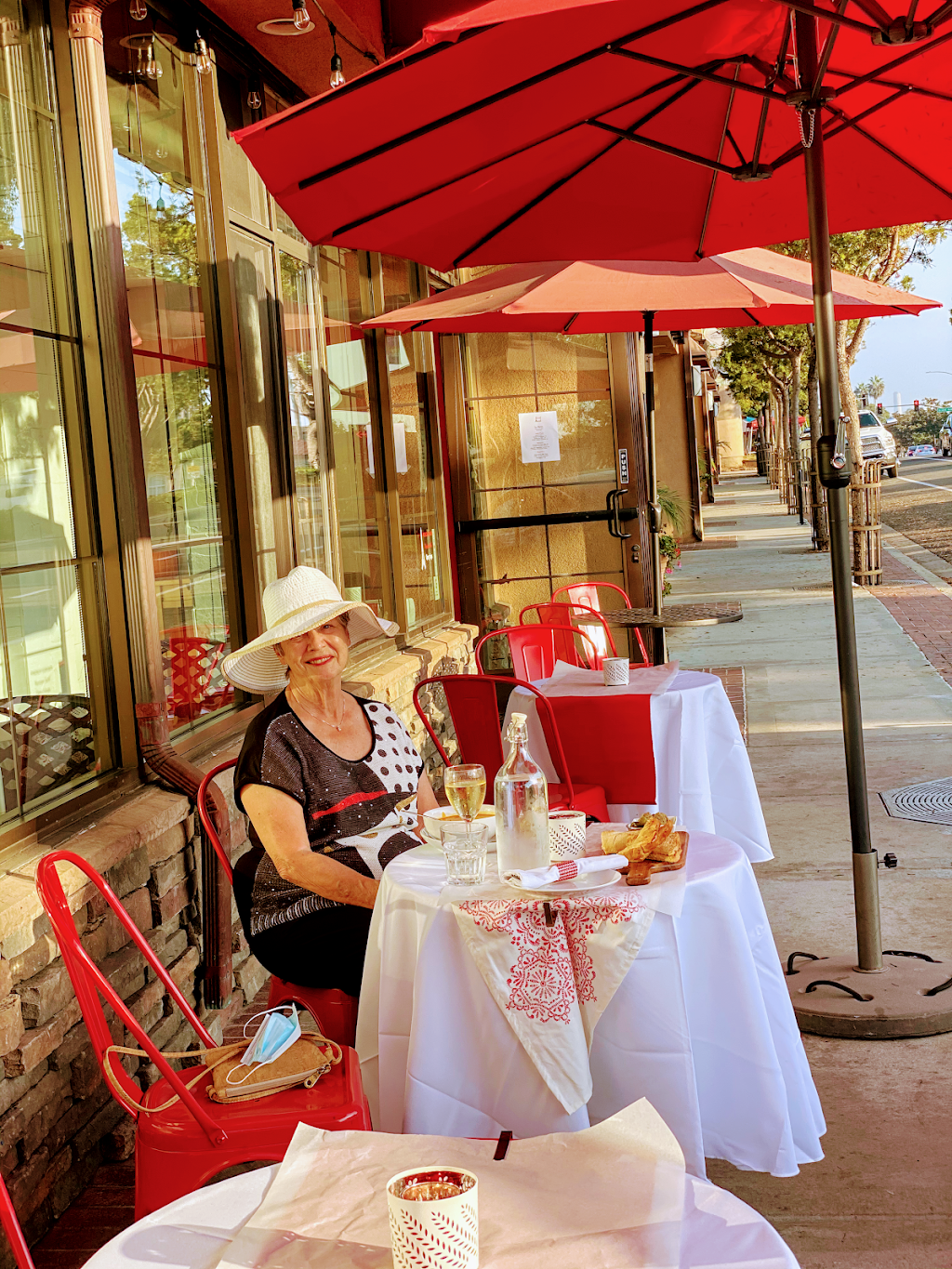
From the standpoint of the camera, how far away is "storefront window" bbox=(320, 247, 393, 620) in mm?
6199

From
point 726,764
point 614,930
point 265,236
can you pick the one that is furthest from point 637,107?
point 614,930

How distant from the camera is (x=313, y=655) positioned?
332 centimetres

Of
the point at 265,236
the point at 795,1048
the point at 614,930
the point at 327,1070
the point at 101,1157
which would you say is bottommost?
the point at 101,1157

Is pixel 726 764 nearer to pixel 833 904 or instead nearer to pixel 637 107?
pixel 833 904

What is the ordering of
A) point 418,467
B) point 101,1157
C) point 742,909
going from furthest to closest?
1. point 418,467
2. point 101,1157
3. point 742,909

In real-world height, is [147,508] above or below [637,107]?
below

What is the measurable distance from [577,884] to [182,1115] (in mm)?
845

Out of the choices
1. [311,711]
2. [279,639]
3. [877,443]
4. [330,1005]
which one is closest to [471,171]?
[279,639]

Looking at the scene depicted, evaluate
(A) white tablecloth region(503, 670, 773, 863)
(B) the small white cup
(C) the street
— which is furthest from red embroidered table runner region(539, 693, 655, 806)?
(C) the street

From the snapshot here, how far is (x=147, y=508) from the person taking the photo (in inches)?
156

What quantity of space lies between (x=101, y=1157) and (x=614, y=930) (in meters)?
1.68

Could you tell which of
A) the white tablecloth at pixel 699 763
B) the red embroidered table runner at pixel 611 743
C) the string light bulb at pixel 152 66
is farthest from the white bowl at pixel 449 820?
the string light bulb at pixel 152 66

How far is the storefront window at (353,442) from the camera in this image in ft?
20.3

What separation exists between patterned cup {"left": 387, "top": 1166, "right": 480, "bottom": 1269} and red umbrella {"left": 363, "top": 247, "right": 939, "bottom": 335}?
4.81m
